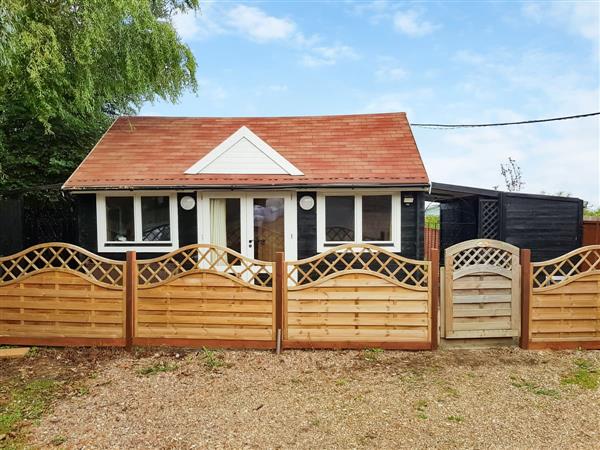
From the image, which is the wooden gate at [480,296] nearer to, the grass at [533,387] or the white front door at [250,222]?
the grass at [533,387]

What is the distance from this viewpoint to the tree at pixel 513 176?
64.2 feet

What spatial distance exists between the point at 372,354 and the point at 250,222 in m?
4.17

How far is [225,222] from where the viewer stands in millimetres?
7895

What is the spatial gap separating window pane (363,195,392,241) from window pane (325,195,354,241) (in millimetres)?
348

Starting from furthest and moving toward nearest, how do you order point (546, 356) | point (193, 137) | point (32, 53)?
point (193, 137)
point (32, 53)
point (546, 356)

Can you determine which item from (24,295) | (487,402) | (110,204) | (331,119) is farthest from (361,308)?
(331,119)

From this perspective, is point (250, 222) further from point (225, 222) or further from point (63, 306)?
point (63, 306)

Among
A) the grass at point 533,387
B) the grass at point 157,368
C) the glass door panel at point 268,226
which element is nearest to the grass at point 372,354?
the grass at point 533,387

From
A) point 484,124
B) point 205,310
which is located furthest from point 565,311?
point 484,124

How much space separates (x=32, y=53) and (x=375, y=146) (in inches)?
284

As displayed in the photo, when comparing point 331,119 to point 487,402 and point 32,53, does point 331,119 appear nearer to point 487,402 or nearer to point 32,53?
point 32,53

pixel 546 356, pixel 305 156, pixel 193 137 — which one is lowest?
pixel 546 356

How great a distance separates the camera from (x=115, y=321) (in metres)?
4.77

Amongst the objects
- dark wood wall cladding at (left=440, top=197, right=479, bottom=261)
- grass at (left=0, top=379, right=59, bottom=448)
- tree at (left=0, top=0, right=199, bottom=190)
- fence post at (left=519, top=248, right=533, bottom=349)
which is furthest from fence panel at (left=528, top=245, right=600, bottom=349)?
tree at (left=0, top=0, right=199, bottom=190)
